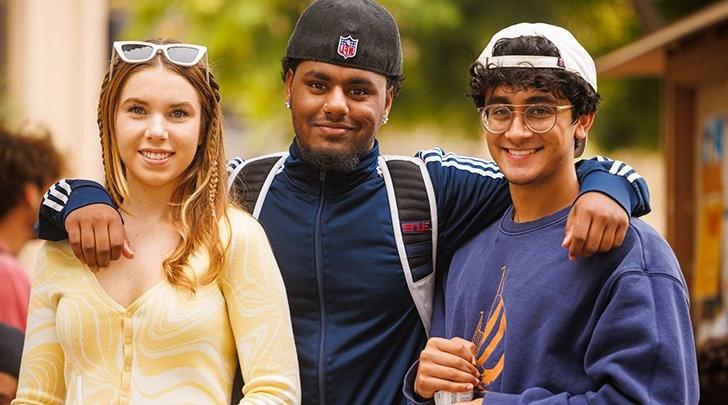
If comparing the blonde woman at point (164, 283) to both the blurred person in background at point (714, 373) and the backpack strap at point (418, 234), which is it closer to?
the backpack strap at point (418, 234)

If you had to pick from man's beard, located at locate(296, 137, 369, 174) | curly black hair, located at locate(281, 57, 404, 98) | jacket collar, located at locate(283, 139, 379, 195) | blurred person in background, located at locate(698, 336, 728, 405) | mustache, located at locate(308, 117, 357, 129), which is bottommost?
blurred person in background, located at locate(698, 336, 728, 405)

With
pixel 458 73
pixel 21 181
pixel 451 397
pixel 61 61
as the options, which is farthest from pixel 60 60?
pixel 451 397

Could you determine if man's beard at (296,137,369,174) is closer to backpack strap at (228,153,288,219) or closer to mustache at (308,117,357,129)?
mustache at (308,117,357,129)

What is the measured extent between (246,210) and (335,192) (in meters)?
0.28

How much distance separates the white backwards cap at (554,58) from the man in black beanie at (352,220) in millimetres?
553

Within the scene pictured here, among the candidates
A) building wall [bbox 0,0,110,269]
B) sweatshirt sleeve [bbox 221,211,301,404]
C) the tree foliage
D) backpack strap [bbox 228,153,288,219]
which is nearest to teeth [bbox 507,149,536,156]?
sweatshirt sleeve [bbox 221,211,301,404]

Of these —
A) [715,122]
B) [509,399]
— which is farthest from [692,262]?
[509,399]

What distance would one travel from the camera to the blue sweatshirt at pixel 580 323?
3.61 meters

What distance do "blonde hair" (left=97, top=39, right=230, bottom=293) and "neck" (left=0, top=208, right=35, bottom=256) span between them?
120 inches

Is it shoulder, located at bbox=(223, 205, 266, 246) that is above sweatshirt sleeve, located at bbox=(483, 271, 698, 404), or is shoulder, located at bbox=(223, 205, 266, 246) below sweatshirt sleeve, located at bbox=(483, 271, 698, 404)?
above

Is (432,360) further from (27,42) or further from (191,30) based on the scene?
(27,42)

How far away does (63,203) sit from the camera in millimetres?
4145

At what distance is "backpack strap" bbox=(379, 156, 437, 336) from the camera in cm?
444

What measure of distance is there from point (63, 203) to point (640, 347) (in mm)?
1682
